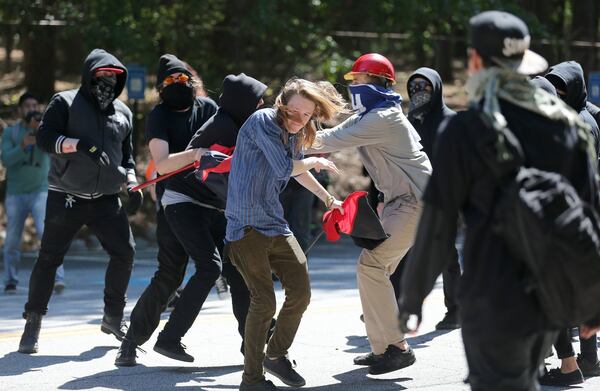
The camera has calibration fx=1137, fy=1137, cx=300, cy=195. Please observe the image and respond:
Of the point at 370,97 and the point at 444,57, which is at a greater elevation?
the point at 444,57

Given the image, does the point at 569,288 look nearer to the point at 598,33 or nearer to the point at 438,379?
the point at 438,379

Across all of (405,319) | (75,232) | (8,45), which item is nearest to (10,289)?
(75,232)

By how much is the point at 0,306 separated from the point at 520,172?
24.3 feet

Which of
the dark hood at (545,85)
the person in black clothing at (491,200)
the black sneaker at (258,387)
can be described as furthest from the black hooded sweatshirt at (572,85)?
the person in black clothing at (491,200)

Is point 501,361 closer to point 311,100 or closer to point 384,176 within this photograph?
point 311,100

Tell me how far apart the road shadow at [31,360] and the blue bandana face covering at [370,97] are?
2422 millimetres

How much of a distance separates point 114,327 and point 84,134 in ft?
4.38

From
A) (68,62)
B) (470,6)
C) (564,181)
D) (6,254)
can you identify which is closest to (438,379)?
(564,181)

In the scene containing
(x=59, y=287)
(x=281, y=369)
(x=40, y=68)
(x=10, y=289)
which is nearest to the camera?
(x=281, y=369)

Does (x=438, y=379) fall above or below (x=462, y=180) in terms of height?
below

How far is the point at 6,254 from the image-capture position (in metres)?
11.6

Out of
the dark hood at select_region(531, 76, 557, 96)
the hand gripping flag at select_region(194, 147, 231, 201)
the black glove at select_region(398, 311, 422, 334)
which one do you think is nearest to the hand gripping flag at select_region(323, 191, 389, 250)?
the hand gripping flag at select_region(194, 147, 231, 201)

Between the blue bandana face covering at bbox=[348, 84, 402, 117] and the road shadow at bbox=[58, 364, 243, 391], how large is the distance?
1.79m

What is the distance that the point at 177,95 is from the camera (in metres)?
7.27
